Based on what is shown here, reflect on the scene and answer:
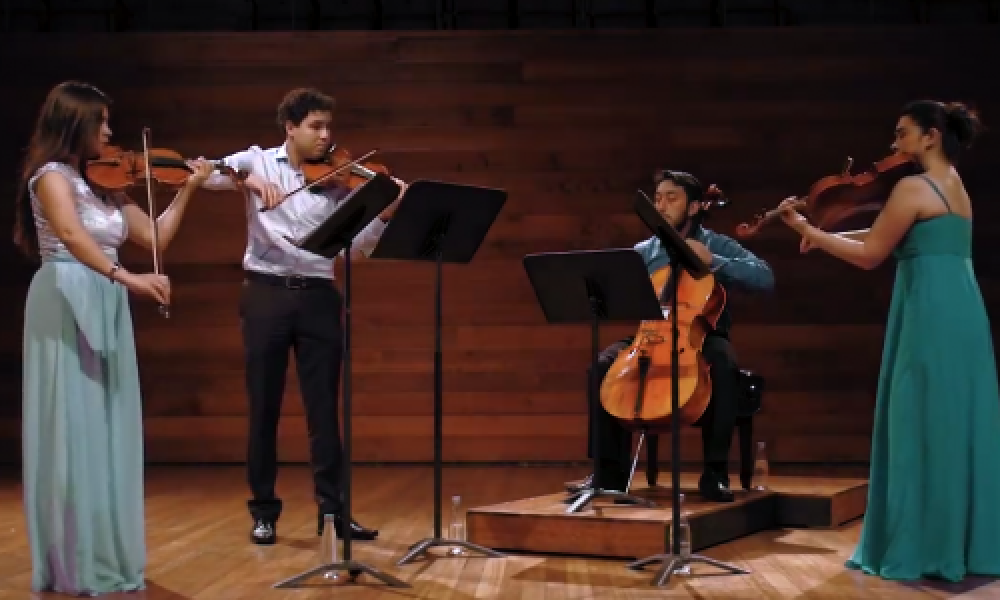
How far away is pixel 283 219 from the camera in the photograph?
4.46 metres

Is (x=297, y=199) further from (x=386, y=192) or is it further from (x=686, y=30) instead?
(x=686, y=30)

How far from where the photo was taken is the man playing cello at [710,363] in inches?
180

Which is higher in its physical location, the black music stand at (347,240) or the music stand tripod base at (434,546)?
the black music stand at (347,240)

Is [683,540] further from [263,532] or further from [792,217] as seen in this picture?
[263,532]

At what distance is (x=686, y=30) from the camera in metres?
7.05

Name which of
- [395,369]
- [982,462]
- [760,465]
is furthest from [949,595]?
[395,369]

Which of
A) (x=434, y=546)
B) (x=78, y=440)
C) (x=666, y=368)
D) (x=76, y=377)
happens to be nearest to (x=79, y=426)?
(x=78, y=440)

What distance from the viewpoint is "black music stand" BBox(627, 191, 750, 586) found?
11.5ft

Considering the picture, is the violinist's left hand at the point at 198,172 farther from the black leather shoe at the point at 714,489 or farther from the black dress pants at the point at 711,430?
the black leather shoe at the point at 714,489

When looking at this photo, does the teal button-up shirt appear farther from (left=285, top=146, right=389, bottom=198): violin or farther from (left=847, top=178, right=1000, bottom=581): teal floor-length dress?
(left=285, top=146, right=389, bottom=198): violin

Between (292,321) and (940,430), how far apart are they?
2252 mm

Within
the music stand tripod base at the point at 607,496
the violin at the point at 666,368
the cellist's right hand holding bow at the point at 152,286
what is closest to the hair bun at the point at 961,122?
the violin at the point at 666,368

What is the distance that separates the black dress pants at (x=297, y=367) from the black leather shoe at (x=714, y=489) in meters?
1.36

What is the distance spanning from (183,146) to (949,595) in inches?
201
